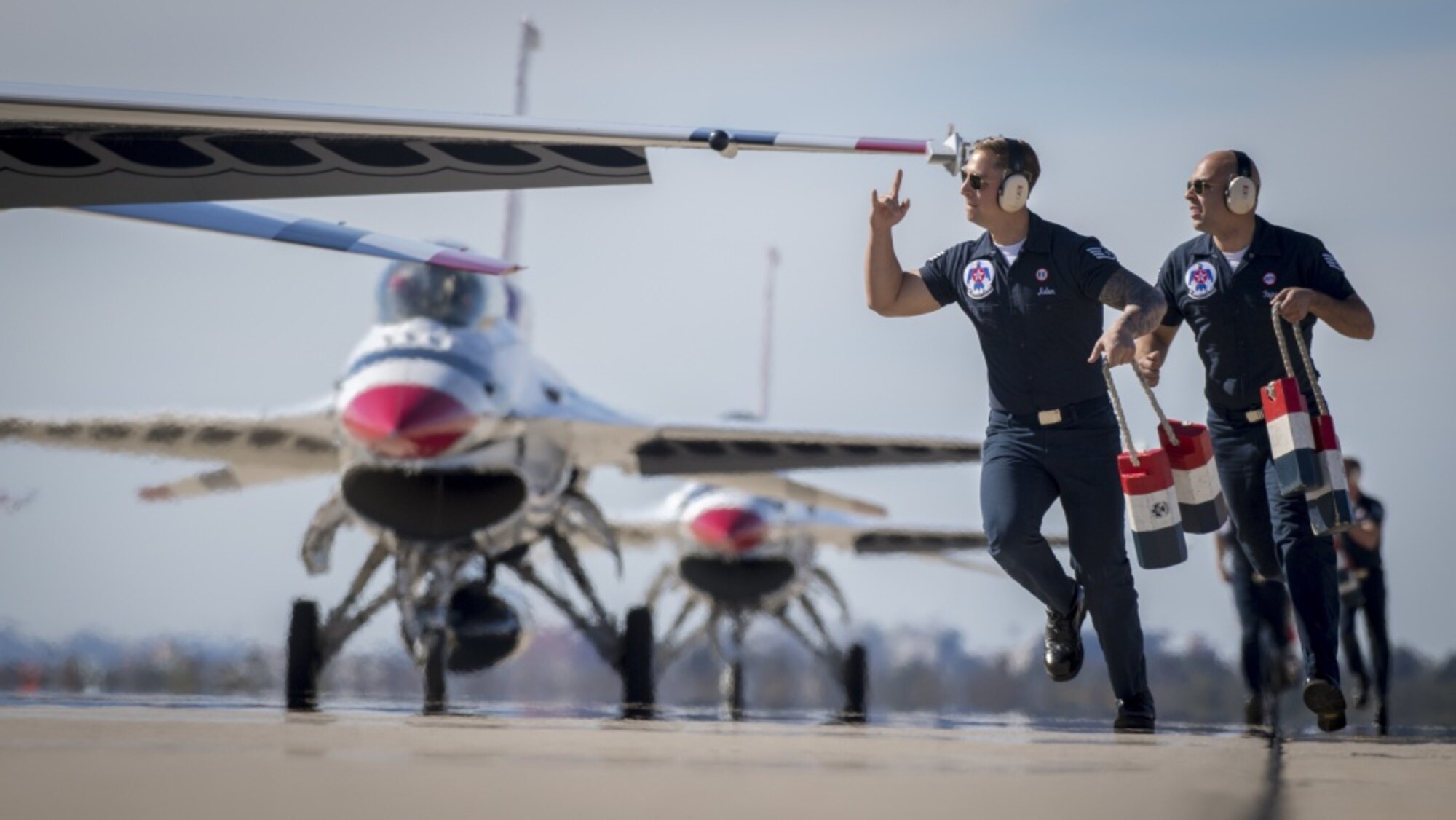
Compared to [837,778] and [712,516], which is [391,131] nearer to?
[837,778]

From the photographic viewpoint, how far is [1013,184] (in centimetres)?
566

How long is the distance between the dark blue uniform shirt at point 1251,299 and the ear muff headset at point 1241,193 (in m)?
0.12

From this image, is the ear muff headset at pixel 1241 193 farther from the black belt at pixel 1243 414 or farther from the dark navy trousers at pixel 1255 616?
the dark navy trousers at pixel 1255 616

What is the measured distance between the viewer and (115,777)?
2.30 m

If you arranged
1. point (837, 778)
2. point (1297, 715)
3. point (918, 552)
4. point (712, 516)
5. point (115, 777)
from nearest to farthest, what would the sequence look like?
1. point (115, 777)
2. point (837, 778)
3. point (712, 516)
4. point (918, 552)
5. point (1297, 715)

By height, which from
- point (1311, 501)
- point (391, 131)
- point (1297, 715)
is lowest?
point (1297, 715)

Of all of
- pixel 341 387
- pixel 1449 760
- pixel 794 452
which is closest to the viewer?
pixel 1449 760

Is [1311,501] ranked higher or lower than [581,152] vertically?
lower

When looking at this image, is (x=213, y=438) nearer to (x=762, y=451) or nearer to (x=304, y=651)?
(x=304, y=651)

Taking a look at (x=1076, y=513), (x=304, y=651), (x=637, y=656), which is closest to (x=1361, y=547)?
(x=1076, y=513)

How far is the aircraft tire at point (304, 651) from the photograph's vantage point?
50.3 feet

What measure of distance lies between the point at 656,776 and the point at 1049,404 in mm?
3278

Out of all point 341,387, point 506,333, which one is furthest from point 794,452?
point 341,387

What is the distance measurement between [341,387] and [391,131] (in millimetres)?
8250
